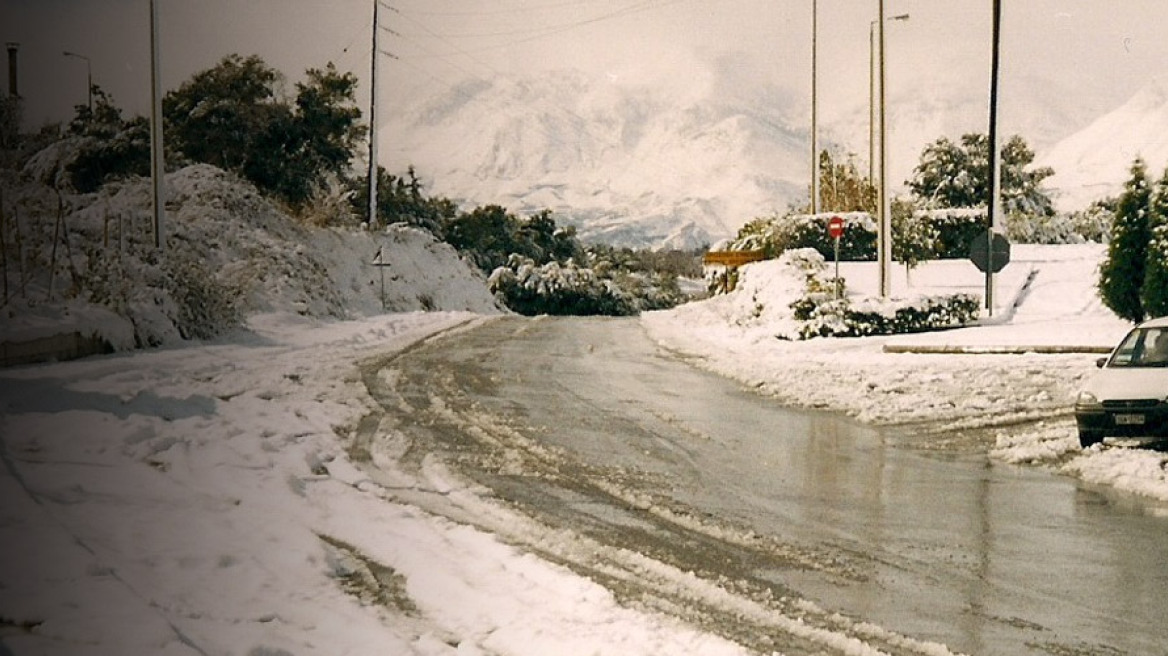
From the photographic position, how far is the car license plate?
35.6ft

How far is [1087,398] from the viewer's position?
11.2 meters

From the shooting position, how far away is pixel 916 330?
80.7ft

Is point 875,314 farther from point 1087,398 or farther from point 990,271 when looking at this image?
point 1087,398

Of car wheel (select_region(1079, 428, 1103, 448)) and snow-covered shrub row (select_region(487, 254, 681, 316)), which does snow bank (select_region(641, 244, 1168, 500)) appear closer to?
car wheel (select_region(1079, 428, 1103, 448))

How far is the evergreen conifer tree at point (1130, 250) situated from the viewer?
74.1 feet

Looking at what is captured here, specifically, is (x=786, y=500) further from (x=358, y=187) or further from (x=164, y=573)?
(x=358, y=187)

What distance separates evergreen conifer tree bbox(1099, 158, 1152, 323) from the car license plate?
44.6 feet

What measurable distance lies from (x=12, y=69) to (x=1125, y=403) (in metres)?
17.8

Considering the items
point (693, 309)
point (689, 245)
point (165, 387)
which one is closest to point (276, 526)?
point (165, 387)

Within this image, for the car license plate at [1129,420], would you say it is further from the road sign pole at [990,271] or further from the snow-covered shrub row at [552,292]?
the snow-covered shrub row at [552,292]

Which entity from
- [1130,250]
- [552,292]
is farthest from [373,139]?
[1130,250]

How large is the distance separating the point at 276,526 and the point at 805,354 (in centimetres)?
1539

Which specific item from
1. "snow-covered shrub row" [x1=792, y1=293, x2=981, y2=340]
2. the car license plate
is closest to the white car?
the car license plate

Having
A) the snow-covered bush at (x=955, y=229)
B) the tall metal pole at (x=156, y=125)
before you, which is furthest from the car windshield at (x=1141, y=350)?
the snow-covered bush at (x=955, y=229)
